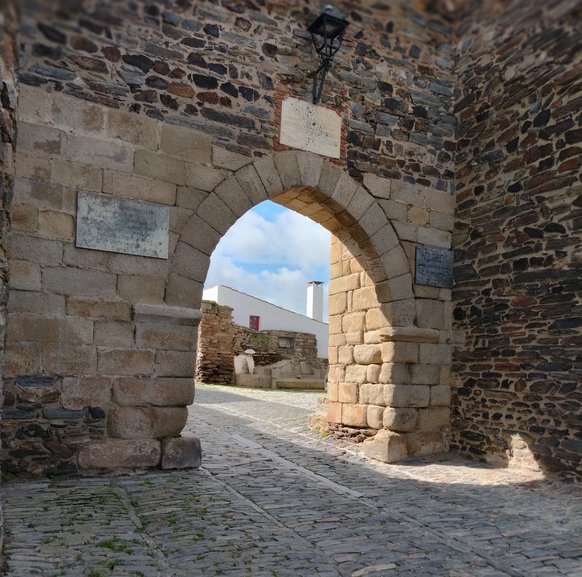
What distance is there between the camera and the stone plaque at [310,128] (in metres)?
5.93

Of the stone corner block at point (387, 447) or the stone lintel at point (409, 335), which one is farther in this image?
the stone lintel at point (409, 335)

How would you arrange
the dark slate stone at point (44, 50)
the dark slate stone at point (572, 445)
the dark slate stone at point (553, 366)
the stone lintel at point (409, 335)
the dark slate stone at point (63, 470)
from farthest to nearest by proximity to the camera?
the stone lintel at point (409, 335) → the dark slate stone at point (553, 366) → the dark slate stone at point (572, 445) → the dark slate stone at point (63, 470) → the dark slate stone at point (44, 50)

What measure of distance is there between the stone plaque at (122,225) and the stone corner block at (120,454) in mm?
1581

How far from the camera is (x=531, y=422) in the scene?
5.63 meters

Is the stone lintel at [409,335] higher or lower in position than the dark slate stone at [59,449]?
higher

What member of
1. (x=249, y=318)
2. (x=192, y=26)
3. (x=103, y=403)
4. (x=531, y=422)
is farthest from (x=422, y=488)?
(x=249, y=318)

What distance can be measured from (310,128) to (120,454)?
3.59 m

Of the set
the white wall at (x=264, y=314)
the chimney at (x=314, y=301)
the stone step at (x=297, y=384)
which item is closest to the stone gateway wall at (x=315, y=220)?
the stone step at (x=297, y=384)

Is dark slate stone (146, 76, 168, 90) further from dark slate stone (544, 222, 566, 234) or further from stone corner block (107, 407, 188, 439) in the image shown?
dark slate stone (544, 222, 566, 234)

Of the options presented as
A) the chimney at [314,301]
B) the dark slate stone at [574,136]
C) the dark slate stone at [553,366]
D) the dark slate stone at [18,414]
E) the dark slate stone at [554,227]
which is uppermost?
the chimney at [314,301]

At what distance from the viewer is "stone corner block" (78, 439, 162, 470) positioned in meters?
4.68

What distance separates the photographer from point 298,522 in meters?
3.85

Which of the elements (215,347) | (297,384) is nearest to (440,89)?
(297,384)

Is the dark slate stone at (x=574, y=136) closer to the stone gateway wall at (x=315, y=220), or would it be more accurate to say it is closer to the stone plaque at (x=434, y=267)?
the stone gateway wall at (x=315, y=220)
